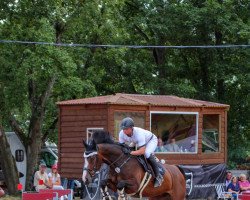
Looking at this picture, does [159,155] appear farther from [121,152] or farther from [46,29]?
[121,152]

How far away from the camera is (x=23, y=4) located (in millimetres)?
29328

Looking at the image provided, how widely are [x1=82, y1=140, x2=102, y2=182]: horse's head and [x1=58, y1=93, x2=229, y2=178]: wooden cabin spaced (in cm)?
1028

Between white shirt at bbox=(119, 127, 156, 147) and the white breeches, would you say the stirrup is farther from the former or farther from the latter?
white shirt at bbox=(119, 127, 156, 147)

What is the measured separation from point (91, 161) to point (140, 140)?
150 cm

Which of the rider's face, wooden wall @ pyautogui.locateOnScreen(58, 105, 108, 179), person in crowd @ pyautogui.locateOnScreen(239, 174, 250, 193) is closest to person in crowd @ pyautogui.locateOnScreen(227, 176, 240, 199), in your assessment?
person in crowd @ pyautogui.locateOnScreen(239, 174, 250, 193)

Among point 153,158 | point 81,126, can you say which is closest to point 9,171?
point 81,126

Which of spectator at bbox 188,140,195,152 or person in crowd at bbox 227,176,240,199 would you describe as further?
spectator at bbox 188,140,195,152

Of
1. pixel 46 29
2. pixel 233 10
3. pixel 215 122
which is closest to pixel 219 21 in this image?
pixel 233 10

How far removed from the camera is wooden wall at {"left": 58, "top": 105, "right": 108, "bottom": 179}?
26.5 m

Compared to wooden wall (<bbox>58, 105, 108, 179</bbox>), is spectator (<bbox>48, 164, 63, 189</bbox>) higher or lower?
lower

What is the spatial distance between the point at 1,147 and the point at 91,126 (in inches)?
223

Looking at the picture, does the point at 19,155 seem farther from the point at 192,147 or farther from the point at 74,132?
the point at 192,147

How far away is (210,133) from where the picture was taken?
29.9 metres

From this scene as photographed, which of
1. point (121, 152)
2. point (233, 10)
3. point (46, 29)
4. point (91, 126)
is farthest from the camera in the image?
point (233, 10)
